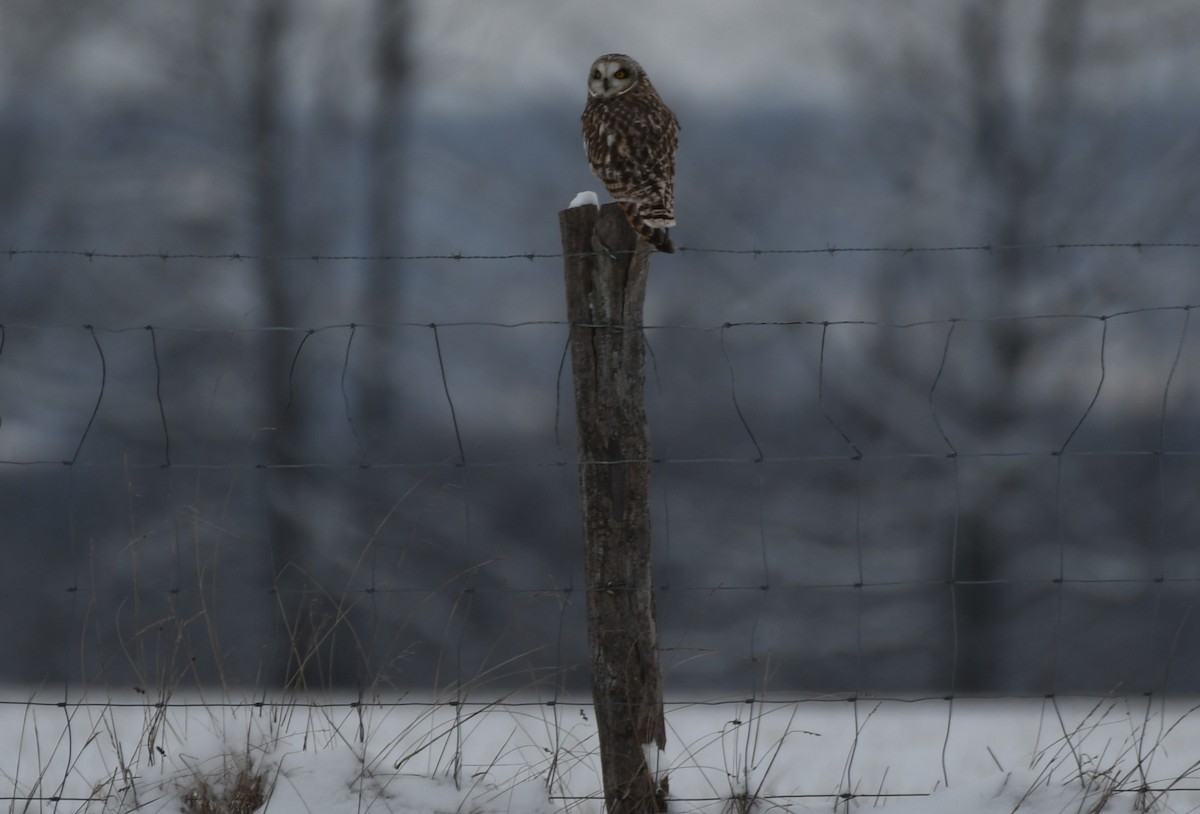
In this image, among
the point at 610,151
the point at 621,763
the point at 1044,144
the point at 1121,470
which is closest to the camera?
the point at 621,763

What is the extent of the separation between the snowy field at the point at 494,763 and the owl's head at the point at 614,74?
2.58 meters

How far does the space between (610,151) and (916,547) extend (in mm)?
7248

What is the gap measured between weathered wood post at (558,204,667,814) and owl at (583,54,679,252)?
16 cm

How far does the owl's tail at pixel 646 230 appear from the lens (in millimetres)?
2945

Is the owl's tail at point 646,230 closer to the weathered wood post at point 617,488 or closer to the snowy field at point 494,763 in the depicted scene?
the weathered wood post at point 617,488

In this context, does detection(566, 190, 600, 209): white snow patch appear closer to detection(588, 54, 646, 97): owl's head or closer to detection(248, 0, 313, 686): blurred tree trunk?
detection(588, 54, 646, 97): owl's head

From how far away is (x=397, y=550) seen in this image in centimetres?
941

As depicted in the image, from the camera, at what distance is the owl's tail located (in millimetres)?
2945

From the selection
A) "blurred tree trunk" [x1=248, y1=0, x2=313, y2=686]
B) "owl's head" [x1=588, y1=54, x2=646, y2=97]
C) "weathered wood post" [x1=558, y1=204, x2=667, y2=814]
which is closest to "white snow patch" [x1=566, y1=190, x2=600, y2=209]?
"weathered wood post" [x1=558, y1=204, x2=667, y2=814]

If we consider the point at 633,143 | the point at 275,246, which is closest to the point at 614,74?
the point at 633,143

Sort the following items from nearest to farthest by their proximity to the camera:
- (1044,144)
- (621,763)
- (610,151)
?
(621,763) → (610,151) → (1044,144)

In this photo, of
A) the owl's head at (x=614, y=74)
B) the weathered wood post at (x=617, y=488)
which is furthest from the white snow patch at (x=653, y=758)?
the owl's head at (x=614, y=74)

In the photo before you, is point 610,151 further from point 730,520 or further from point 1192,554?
point 1192,554

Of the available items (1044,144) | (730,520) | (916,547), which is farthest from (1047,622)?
(1044,144)
